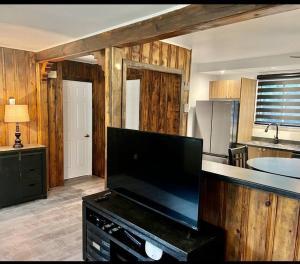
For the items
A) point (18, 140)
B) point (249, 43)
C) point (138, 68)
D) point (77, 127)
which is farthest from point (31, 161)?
point (249, 43)

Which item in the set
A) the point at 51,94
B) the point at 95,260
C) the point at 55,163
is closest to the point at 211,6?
the point at 95,260

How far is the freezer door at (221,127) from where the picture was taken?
505 cm

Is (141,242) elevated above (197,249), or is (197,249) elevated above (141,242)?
(197,249)

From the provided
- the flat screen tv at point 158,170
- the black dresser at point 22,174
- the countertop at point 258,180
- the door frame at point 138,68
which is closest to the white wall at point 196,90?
the door frame at point 138,68

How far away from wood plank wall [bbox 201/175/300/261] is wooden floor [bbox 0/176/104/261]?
5.17 ft

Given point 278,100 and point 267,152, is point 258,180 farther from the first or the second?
point 278,100

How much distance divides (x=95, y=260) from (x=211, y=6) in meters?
2.47

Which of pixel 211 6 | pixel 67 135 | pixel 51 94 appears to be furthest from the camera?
pixel 67 135

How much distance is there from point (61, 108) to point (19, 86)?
32.3 inches

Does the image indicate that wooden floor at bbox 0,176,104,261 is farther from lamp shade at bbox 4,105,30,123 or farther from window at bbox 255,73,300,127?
window at bbox 255,73,300,127

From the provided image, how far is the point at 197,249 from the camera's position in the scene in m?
1.67

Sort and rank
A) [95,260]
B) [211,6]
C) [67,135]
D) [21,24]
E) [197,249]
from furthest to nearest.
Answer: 1. [67,135]
2. [21,24]
3. [95,260]
4. [211,6]
5. [197,249]

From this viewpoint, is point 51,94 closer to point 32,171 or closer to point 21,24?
point 32,171

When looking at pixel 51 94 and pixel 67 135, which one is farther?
pixel 67 135
